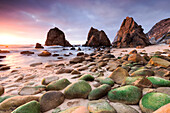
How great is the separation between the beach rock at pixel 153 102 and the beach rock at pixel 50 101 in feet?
3.62

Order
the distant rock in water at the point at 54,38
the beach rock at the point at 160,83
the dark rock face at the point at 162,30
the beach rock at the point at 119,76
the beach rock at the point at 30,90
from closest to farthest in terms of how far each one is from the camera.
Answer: the beach rock at the point at 160,83 < the beach rock at the point at 30,90 < the beach rock at the point at 119,76 < the dark rock face at the point at 162,30 < the distant rock in water at the point at 54,38

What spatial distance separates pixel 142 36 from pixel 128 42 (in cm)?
306

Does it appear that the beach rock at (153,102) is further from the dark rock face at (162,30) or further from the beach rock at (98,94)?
the dark rock face at (162,30)

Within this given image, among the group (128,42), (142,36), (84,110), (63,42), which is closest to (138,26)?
(142,36)

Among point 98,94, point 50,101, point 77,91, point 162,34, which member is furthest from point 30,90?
point 162,34

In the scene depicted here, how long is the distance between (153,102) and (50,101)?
4.35ft

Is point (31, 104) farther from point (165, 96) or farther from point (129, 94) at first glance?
point (165, 96)

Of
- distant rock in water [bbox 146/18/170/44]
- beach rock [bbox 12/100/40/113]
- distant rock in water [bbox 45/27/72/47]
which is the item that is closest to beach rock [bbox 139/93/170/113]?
beach rock [bbox 12/100/40/113]

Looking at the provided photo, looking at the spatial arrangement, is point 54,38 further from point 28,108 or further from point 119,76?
point 28,108

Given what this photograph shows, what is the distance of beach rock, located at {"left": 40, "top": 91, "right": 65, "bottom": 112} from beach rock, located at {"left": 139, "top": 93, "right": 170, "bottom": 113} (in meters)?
1.10

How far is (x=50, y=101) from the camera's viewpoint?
Answer: 115 cm

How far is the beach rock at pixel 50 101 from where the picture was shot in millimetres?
1101

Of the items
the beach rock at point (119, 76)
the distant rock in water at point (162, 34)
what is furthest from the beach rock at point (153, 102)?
the distant rock in water at point (162, 34)

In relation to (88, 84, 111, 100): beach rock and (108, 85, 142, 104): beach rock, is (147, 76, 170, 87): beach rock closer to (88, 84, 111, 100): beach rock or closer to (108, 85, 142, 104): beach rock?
(108, 85, 142, 104): beach rock
